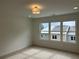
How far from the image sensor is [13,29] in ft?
15.5

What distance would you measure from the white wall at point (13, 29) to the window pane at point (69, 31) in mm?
2634

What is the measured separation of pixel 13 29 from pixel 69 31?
136 inches

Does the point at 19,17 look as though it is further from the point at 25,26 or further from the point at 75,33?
the point at 75,33

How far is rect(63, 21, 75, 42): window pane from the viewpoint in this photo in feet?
16.1

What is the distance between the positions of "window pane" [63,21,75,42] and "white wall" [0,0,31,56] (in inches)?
104

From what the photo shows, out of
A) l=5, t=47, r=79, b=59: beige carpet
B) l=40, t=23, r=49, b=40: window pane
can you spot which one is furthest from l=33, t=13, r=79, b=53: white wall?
l=5, t=47, r=79, b=59: beige carpet

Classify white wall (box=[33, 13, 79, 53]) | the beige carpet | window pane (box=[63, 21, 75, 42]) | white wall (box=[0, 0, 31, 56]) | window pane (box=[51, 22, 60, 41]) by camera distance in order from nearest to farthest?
the beige carpet → white wall (box=[0, 0, 31, 56]) → white wall (box=[33, 13, 79, 53]) → window pane (box=[63, 21, 75, 42]) → window pane (box=[51, 22, 60, 41])

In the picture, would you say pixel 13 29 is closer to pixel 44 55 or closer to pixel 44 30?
pixel 44 55

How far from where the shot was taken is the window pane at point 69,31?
4.90m

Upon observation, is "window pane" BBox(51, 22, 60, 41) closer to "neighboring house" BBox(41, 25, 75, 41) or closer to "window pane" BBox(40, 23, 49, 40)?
"neighboring house" BBox(41, 25, 75, 41)

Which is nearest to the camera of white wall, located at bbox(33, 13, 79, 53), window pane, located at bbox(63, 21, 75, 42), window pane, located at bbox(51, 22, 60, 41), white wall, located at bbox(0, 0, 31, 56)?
white wall, located at bbox(0, 0, 31, 56)

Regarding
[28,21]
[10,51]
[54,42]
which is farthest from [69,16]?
[10,51]

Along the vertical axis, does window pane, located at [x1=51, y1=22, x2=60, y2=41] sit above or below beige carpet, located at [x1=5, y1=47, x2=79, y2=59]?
above

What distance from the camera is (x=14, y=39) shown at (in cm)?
477
